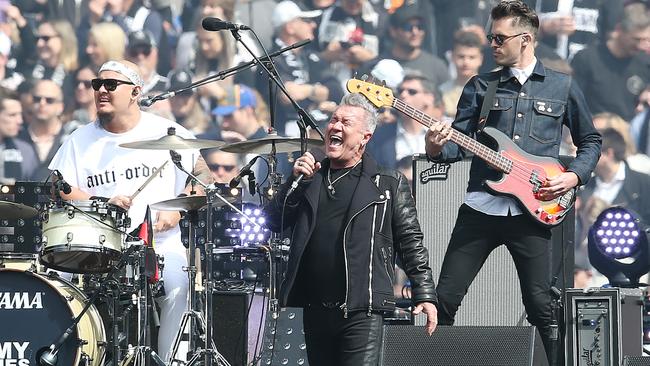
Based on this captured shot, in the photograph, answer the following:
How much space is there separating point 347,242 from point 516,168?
5.64 feet

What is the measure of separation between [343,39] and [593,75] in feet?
8.60

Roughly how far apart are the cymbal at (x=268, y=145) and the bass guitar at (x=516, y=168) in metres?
1.00

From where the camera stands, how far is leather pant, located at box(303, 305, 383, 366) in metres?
6.14

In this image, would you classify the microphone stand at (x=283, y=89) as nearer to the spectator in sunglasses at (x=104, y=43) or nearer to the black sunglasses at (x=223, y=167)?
the black sunglasses at (x=223, y=167)

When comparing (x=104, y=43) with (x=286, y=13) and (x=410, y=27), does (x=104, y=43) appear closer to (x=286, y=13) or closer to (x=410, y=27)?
(x=286, y=13)

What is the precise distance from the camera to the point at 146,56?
42.9ft

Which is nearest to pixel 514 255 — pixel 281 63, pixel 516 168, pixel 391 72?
pixel 516 168

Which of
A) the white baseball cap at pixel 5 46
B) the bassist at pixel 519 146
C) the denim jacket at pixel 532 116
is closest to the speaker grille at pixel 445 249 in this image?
the bassist at pixel 519 146

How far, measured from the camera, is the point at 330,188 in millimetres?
6324

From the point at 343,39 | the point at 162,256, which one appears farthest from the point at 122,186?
the point at 343,39

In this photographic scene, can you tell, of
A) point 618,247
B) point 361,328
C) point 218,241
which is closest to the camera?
point 361,328

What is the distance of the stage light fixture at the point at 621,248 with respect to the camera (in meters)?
8.80

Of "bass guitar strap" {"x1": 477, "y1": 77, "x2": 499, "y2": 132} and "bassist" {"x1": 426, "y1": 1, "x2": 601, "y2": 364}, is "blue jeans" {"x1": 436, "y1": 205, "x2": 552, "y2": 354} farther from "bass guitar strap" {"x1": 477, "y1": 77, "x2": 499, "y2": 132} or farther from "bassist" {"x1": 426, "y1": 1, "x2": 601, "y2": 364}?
"bass guitar strap" {"x1": 477, "y1": 77, "x2": 499, "y2": 132}

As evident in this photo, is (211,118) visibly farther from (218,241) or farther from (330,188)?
(330,188)
